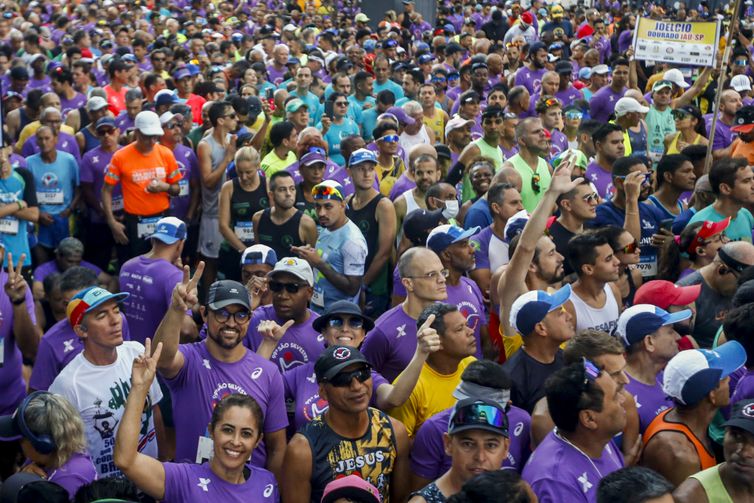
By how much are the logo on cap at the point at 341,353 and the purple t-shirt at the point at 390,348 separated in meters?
0.92

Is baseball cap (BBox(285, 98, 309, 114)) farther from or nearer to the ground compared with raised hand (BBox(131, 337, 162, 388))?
nearer to the ground

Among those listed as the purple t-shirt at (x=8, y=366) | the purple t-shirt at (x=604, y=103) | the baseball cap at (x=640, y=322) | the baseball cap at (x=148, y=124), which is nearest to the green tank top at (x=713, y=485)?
the baseball cap at (x=640, y=322)

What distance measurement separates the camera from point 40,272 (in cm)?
735

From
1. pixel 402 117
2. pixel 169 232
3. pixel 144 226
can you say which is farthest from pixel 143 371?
pixel 402 117

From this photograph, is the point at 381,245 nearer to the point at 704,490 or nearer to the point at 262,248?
the point at 262,248

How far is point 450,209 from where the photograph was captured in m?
7.29

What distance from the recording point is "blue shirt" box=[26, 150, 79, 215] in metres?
8.94

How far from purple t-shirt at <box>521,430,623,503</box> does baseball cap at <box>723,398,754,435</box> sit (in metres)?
0.52

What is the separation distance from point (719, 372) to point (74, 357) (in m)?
3.25

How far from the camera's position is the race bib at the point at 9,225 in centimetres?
768

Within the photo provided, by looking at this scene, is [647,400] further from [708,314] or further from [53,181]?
[53,181]

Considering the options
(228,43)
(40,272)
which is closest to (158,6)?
(228,43)

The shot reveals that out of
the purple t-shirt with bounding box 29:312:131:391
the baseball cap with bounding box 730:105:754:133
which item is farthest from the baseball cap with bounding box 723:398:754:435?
the baseball cap with bounding box 730:105:754:133

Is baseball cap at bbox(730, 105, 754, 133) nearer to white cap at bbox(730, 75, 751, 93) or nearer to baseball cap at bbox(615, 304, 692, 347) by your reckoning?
white cap at bbox(730, 75, 751, 93)
